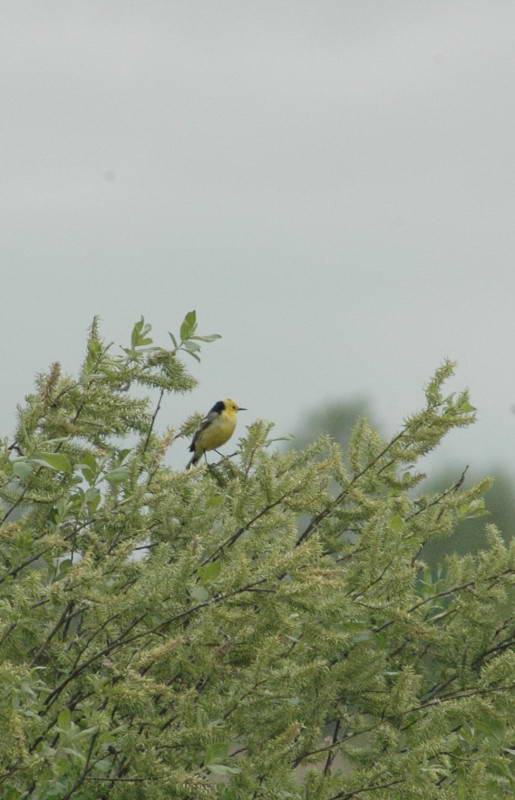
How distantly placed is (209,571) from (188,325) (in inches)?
52.3

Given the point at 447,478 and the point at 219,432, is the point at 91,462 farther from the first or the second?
the point at 447,478

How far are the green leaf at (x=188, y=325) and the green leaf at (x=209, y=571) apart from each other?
1287mm

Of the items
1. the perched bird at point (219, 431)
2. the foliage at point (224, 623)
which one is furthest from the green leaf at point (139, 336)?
the perched bird at point (219, 431)

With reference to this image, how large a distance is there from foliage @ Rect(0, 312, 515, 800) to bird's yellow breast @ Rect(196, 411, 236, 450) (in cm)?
526

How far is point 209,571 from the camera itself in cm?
383

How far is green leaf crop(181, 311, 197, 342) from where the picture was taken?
4.84 m

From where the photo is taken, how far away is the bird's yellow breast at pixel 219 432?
1063 centimetres

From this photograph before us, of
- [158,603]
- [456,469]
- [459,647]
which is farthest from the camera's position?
[456,469]

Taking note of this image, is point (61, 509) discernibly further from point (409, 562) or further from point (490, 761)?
point (490, 761)

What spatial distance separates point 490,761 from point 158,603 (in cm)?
150

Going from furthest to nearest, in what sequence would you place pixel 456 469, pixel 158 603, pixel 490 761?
pixel 456 469
pixel 490 761
pixel 158 603

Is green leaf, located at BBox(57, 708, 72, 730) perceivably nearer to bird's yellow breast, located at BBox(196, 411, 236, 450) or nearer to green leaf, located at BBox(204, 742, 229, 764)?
green leaf, located at BBox(204, 742, 229, 764)

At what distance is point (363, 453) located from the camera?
5.31 m

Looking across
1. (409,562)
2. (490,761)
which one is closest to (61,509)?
(409,562)
